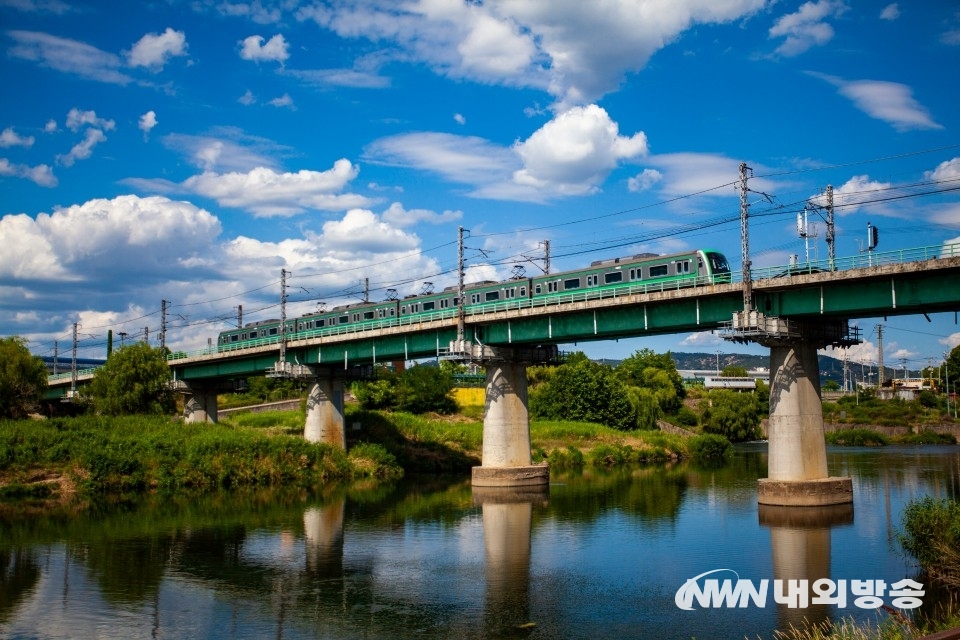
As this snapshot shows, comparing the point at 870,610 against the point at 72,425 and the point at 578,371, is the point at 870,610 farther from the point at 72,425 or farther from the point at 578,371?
the point at 578,371

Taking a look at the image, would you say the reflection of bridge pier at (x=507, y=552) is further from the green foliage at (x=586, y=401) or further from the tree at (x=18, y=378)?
the tree at (x=18, y=378)

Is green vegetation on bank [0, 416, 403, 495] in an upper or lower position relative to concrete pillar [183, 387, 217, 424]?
lower

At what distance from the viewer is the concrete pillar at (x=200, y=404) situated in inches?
3821

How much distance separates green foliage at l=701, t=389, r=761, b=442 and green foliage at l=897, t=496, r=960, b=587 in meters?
80.7

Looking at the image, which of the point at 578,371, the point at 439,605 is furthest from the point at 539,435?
→ the point at 439,605

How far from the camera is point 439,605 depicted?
29.9 meters

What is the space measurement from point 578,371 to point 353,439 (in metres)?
31.6

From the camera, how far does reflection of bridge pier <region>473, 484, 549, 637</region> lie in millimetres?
28250

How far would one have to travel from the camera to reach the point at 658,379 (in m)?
134

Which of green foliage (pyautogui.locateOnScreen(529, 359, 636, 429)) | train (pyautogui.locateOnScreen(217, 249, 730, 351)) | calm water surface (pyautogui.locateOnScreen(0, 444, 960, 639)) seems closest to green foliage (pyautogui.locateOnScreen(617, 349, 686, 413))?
green foliage (pyautogui.locateOnScreen(529, 359, 636, 429))

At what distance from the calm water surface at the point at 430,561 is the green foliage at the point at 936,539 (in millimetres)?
1220

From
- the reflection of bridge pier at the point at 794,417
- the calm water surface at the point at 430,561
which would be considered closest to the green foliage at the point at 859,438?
the calm water surface at the point at 430,561

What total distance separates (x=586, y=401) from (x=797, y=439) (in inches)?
2109

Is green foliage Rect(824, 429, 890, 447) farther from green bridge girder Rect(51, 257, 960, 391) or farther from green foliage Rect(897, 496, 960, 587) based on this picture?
green foliage Rect(897, 496, 960, 587)
